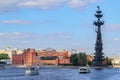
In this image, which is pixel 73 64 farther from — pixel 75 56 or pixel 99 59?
pixel 99 59

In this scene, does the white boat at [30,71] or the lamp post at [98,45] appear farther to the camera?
the lamp post at [98,45]

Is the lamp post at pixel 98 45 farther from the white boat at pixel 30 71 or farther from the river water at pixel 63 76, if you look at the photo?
the white boat at pixel 30 71

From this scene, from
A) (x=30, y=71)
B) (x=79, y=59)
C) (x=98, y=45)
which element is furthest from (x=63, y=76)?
(x=79, y=59)

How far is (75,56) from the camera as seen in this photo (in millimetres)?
193000

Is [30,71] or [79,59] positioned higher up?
[79,59]

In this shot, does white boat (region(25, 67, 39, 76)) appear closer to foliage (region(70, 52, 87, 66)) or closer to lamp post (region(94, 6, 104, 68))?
lamp post (region(94, 6, 104, 68))

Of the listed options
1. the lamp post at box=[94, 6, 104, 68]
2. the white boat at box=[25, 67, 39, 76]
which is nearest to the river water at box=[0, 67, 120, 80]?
the white boat at box=[25, 67, 39, 76]

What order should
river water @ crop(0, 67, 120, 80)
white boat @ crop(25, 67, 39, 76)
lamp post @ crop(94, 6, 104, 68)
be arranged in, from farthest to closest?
lamp post @ crop(94, 6, 104, 68) < white boat @ crop(25, 67, 39, 76) < river water @ crop(0, 67, 120, 80)

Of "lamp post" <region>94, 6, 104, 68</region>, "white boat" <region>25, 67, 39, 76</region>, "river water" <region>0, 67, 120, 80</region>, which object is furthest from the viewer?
"lamp post" <region>94, 6, 104, 68</region>

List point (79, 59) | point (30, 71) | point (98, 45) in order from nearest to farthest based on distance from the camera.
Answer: point (30, 71) → point (98, 45) → point (79, 59)

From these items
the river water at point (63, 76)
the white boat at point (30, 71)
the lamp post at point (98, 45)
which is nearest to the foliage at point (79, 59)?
the lamp post at point (98, 45)

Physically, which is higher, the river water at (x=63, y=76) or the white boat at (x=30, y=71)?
the white boat at (x=30, y=71)

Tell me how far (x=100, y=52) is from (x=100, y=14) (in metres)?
14.9

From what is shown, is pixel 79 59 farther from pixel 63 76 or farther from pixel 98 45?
pixel 63 76
